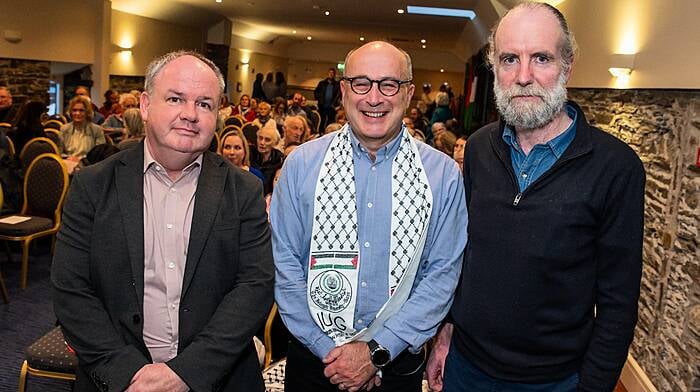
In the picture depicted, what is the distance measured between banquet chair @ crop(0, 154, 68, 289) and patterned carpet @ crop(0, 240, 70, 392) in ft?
0.47

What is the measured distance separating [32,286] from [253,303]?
→ 3.97 m

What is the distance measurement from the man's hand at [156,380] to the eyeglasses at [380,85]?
1.02 metres

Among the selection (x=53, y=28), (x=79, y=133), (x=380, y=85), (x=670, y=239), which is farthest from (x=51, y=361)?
(x=53, y=28)

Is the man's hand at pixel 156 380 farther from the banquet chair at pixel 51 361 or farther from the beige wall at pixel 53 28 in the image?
the beige wall at pixel 53 28

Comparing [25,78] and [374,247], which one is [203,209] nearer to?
[374,247]

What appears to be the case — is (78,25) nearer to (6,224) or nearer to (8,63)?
(8,63)

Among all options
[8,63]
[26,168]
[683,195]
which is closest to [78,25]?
[8,63]

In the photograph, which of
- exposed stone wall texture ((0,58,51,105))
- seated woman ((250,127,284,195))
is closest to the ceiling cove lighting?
exposed stone wall texture ((0,58,51,105))

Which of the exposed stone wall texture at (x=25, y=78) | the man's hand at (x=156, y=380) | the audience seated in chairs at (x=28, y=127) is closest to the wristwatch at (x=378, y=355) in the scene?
the man's hand at (x=156, y=380)

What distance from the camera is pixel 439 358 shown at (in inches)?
88.7

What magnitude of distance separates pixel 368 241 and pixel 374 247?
3 centimetres

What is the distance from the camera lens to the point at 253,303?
1.96 metres

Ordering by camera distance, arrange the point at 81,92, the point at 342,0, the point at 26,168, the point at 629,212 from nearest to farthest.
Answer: the point at 629,212, the point at 26,168, the point at 81,92, the point at 342,0

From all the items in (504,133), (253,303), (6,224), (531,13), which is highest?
(531,13)
